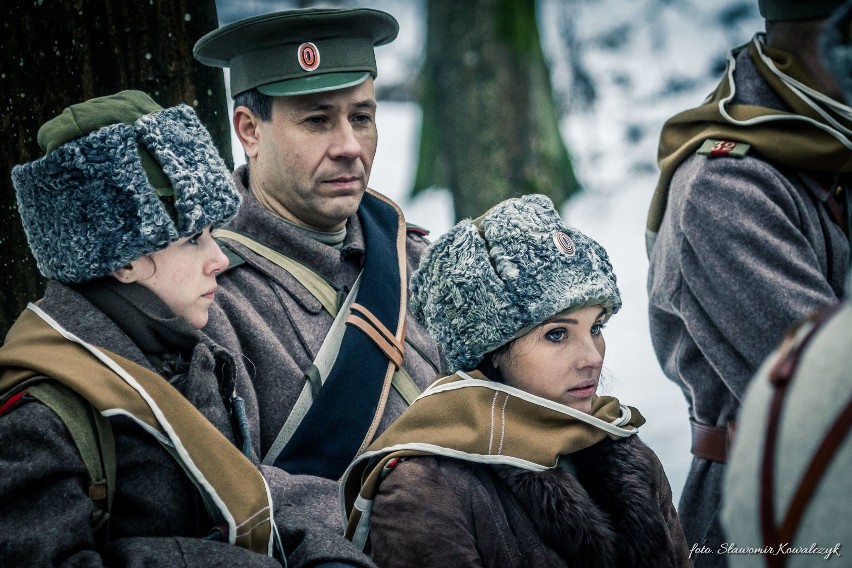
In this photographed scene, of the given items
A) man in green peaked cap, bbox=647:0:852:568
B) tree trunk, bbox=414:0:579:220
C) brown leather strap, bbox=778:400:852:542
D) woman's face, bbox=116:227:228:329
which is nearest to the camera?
brown leather strap, bbox=778:400:852:542

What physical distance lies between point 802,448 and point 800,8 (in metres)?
2.20

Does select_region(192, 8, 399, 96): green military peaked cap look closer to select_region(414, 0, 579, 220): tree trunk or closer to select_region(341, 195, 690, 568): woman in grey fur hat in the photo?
select_region(341, 195, 690, 568): woman in grey fur hat

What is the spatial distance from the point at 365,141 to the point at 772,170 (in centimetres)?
121

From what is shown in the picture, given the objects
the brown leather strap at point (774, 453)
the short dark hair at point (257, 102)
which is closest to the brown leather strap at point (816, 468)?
the brown leather strap at point (774, 453)

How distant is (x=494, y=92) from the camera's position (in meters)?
6.32

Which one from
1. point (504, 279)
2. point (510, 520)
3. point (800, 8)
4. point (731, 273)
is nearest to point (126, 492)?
point (510, 520)

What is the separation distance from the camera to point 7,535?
1.93m

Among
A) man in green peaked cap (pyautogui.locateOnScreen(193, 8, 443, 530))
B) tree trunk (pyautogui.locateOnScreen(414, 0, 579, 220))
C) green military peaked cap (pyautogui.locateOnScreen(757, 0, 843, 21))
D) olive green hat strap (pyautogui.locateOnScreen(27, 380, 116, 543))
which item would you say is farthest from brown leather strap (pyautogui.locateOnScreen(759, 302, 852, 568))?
tree trunk (pyautogui.locateOnScreen(414, 0, 579, 220))

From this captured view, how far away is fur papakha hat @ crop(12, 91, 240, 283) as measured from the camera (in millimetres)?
2250

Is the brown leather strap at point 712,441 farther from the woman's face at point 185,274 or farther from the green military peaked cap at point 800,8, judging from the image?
the woman's face at point 185,274

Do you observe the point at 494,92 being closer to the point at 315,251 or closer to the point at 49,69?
the point at 315,251

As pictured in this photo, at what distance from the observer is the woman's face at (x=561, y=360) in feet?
8.34

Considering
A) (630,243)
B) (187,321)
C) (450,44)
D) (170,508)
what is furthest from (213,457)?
(630,243)

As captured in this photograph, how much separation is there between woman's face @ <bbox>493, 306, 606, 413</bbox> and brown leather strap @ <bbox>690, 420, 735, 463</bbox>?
780mm
